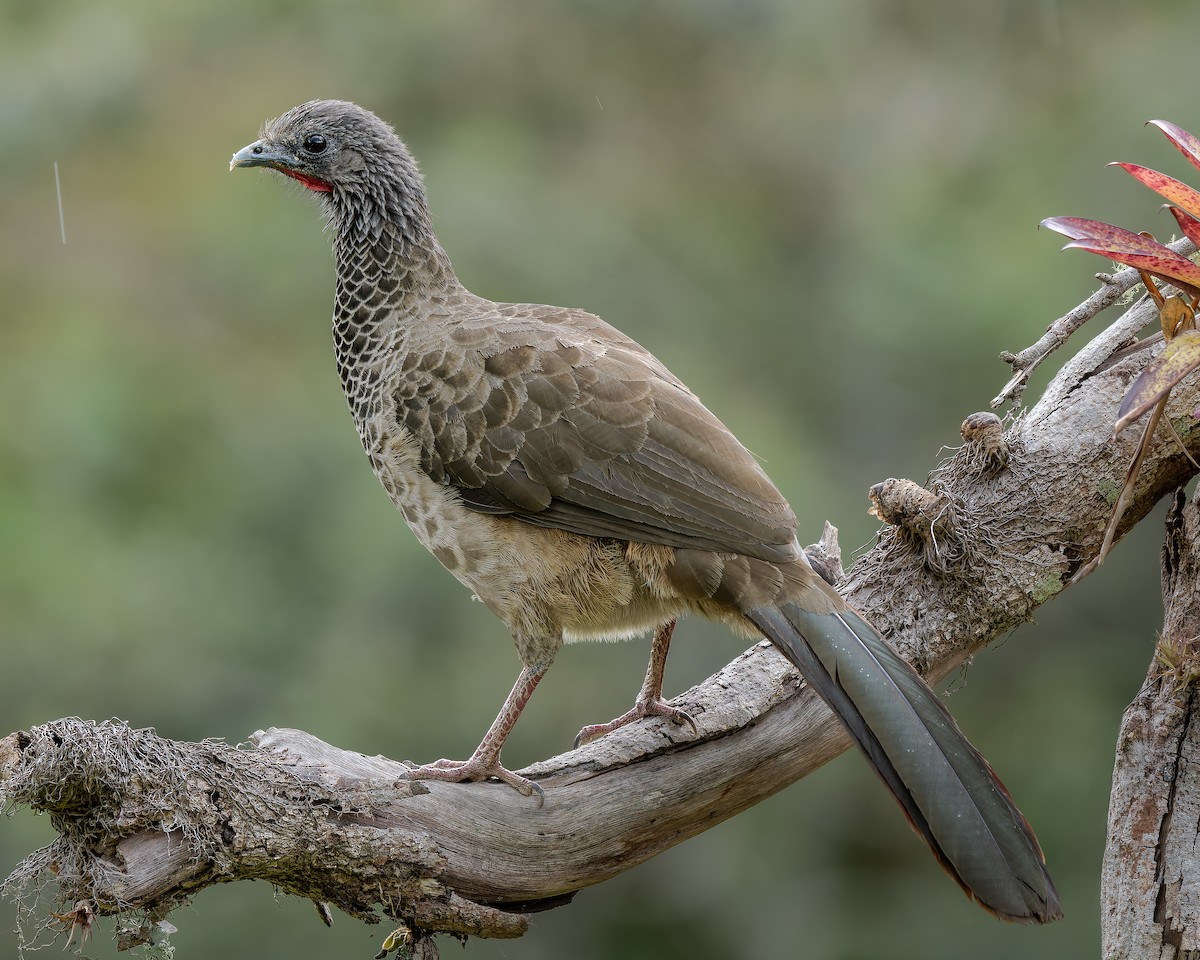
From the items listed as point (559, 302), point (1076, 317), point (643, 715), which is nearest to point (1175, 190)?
point (1076, 317)

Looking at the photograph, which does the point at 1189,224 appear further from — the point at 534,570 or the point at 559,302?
the point at 559,302

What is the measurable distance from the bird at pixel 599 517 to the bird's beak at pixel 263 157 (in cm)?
47

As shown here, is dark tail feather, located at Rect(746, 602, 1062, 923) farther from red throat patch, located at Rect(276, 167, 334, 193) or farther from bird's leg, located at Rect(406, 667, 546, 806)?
red throat patch, located at Rect(276, 167, 334, 193)

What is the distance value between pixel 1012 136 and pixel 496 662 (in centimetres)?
402

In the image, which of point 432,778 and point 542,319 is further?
point 542,319

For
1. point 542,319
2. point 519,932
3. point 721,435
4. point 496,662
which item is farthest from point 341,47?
point 519,932

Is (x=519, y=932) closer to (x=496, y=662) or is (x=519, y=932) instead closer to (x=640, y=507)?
(x=640, y=507)

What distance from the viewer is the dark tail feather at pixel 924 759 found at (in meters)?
2.48

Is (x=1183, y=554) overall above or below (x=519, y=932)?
above

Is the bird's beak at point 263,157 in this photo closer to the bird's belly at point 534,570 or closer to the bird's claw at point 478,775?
the bird's belly at point 534,570

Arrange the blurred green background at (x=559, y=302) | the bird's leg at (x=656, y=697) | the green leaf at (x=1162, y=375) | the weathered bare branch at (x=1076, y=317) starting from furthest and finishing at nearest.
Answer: the blurred green background at (x=559, y=302) < the bird's leg at (x=656, y=697) < the weathered bare branch at (x=1076, y=317) < the green leaf at (x=1162, y=375)

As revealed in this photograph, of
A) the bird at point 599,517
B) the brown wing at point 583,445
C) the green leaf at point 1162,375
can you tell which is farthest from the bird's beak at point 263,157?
the green leaf at point 1162,375

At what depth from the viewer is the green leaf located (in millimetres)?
2104

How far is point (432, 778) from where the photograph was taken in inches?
117
